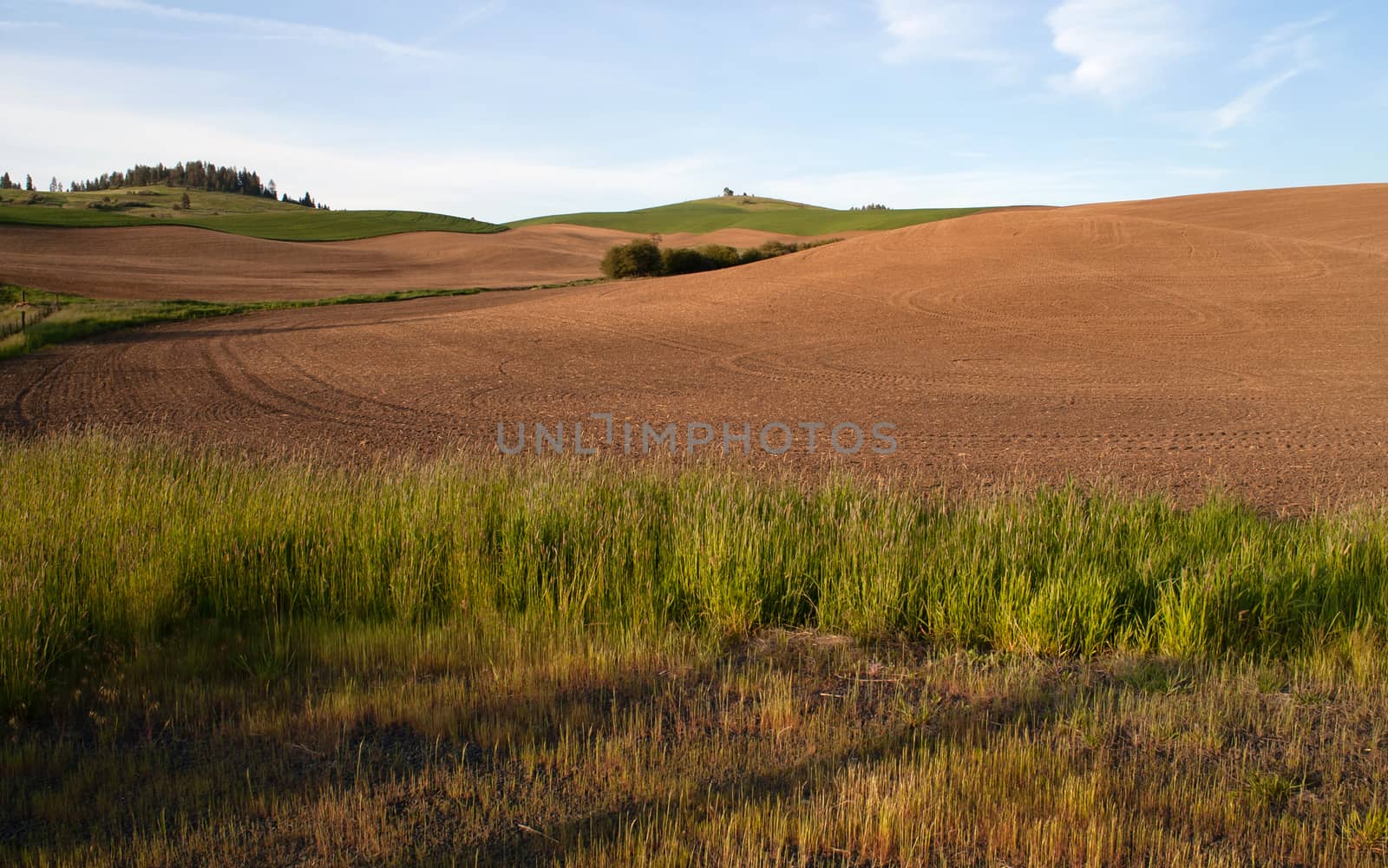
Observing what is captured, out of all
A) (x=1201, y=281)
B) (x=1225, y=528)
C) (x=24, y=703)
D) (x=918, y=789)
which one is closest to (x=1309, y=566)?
(x=1225, y=528)

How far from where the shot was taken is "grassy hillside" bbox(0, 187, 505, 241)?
80812 millimetres

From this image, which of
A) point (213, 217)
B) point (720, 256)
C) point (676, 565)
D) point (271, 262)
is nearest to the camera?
point (676, 565)

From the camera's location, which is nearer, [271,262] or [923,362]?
[923,362]

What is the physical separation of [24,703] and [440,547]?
7.98 ft

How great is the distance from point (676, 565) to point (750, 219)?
114m

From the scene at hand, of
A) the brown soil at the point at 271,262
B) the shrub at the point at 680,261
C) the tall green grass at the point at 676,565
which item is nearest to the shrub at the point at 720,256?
the shrub at the point at 680,261

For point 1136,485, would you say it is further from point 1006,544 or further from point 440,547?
point 440,547

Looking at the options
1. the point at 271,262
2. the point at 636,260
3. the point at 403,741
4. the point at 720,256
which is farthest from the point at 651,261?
the point at 403,741

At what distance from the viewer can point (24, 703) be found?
4.14 meters

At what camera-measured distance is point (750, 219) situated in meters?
116

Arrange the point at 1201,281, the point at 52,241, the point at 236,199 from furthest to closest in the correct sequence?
the point at 236,199 < the point at 52,241 < the point at 1201,281

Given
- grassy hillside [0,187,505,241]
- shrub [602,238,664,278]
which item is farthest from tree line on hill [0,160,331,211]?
shrub [602,238,664,278]

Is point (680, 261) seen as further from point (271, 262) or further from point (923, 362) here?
point (271, 262)

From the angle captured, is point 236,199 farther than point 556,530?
Yes
